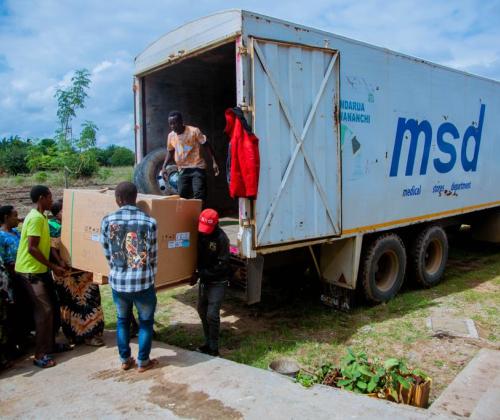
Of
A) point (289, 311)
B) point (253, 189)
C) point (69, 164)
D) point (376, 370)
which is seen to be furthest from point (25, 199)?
point (376, 370)

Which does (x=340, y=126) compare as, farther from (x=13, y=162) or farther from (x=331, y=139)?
(x=13, y=162)

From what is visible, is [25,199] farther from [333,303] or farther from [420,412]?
[420,412]

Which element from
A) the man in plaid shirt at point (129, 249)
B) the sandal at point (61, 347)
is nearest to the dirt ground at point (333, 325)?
the sandal at point (61, 347)

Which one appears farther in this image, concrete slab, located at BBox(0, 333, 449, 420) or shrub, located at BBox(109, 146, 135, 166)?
shrub, located at BBox(109, 146, 135, 166)

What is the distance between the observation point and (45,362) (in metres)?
4.01

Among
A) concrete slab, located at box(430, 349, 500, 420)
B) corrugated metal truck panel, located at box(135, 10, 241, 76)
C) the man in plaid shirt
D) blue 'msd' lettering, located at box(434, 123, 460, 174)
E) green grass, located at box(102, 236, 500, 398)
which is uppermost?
corrugated metal truck panel, located at box(135, 10, 241, 76)

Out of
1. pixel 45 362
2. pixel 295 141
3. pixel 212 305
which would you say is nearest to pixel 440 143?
pixel 295 141

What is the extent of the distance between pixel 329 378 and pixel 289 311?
2.21 meters

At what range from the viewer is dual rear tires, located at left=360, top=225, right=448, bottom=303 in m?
5.80

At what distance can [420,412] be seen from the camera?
308cm

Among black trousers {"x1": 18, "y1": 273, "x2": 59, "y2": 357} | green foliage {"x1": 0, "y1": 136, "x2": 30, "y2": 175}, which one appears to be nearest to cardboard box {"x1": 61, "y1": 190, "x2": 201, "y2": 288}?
black trousers {"x1": 18, "y1": 273, "x2": 59, "y2": 357}

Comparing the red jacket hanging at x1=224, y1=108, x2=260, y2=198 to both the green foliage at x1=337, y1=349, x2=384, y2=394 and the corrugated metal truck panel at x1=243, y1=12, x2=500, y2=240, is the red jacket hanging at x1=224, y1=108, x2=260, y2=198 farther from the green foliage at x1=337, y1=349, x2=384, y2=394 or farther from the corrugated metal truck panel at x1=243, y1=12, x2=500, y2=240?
the green foliage at x1=337, y1=349, x2=384, y2=394

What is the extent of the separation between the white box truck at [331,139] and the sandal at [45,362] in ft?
6.22

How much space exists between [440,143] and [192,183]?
3.74m
